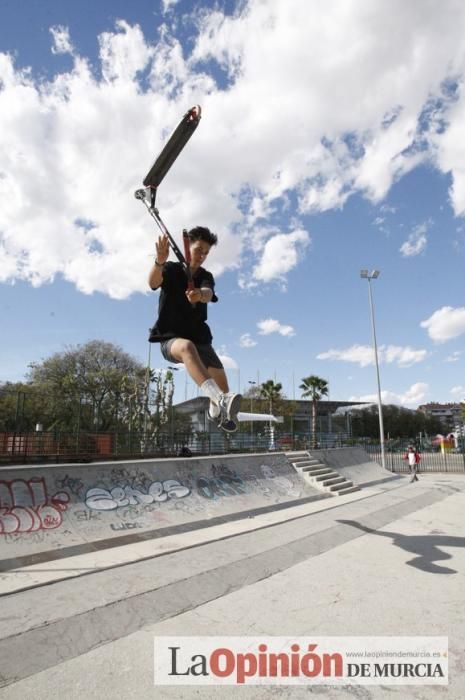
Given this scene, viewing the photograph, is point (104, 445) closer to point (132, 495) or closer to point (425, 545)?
point (132, 495)

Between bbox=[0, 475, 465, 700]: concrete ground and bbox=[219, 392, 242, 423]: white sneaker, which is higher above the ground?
bbox=[219, 392, 242, 423]: white sneaker

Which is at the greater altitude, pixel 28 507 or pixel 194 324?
pixel 194 324

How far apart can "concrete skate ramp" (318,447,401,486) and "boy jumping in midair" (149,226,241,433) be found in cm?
1930

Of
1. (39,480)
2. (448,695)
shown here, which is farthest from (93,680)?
(39,480)

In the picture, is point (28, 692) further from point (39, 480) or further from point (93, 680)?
point (39, 480)

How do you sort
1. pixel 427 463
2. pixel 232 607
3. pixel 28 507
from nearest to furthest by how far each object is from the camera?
1. pixel 232 607
2. pixel 28 507
3. pixel 427 463

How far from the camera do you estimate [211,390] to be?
427 cm

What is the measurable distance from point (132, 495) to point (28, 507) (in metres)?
3.02

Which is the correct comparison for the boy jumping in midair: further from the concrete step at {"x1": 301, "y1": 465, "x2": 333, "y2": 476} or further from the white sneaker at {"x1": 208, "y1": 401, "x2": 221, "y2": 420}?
the concrete step at {"x1": 301, "y1": 465, "x2": 333, "y2": 476}

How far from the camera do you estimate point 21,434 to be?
1326cm

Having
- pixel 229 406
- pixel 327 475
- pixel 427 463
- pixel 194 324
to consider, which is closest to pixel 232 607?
pixel 229 406

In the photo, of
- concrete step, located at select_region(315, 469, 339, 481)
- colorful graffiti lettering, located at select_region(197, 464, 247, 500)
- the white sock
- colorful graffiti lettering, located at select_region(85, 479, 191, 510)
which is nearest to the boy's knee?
the white sock

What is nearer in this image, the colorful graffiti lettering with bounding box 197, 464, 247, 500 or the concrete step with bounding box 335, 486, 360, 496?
the colorful graffiti lettering with bounding box 197, 464, 247, 500

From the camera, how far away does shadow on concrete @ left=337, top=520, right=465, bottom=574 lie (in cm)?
839
